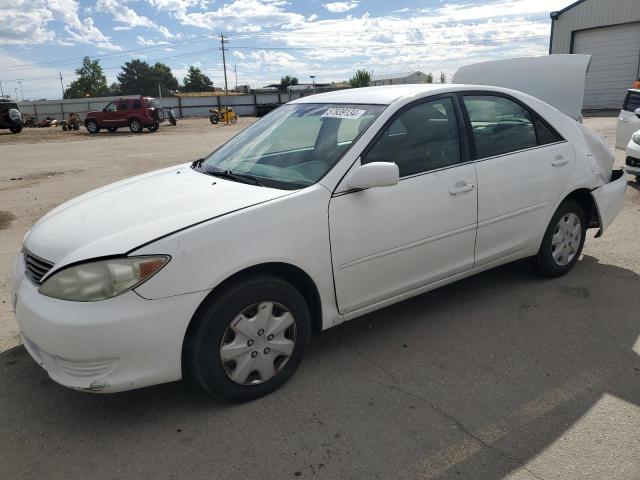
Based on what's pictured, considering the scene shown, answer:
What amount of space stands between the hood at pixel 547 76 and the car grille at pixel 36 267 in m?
5.71

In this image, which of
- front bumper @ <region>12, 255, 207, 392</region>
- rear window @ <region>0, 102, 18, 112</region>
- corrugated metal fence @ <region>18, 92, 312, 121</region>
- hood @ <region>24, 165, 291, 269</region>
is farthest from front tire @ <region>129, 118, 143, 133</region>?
front bumper @ <region>12, 255, 207, 392</region>

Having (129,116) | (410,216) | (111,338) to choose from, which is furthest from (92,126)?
(111,338)

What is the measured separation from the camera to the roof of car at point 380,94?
11.3 ft

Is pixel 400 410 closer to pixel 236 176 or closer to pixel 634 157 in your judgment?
pixel 236 176

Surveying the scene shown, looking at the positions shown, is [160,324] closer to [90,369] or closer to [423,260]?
[90,369]

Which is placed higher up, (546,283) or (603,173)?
(603,173)

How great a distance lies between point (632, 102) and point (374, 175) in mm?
9981

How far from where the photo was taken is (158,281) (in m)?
2.44

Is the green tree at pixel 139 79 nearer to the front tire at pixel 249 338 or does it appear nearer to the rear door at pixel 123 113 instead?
the rear door at pixel 123 113

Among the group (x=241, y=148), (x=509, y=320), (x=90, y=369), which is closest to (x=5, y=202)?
(x=241, y=148)

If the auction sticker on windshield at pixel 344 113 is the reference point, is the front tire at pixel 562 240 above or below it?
below

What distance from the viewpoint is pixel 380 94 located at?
3.55 meters

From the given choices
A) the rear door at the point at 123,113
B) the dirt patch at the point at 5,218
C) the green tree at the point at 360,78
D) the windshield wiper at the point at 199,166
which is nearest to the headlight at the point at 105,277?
the windshield wiper at the point at 199,166

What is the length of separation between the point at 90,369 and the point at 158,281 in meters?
0.52
